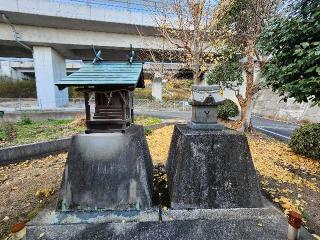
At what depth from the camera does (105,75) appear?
469 cm

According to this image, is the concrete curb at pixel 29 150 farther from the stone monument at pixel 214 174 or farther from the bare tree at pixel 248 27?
the bare tree at pixel 248 27

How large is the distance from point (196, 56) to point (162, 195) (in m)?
7.76

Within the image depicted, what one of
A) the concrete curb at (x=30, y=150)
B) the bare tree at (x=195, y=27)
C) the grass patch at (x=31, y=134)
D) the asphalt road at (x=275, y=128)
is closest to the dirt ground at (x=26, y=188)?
the concrete curb at (x=30, y=150)

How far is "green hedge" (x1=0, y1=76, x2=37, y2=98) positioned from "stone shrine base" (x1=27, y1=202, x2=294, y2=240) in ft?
118

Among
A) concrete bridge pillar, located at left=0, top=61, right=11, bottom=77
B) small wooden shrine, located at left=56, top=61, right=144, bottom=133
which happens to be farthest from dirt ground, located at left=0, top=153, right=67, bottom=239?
concrete bridge pillar, located at left=0, top=61, right=11, bottom=77

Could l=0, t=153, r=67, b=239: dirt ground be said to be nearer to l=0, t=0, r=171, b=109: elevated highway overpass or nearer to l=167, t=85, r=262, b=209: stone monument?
l=167, t=85, r=262, b=209: stone monument

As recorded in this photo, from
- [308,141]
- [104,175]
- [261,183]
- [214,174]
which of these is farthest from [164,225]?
[308,141]

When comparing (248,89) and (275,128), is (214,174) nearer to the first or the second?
(248,89)

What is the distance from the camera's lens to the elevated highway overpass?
54.8 feet

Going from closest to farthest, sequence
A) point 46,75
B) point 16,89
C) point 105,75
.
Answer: point 105,75 < point 46,75 < point 16,89

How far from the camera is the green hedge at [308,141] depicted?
8367mm

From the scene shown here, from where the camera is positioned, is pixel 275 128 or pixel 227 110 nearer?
pixel 227 110

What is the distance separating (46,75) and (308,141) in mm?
19533

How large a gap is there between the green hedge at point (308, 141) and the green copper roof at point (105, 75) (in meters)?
7.16
